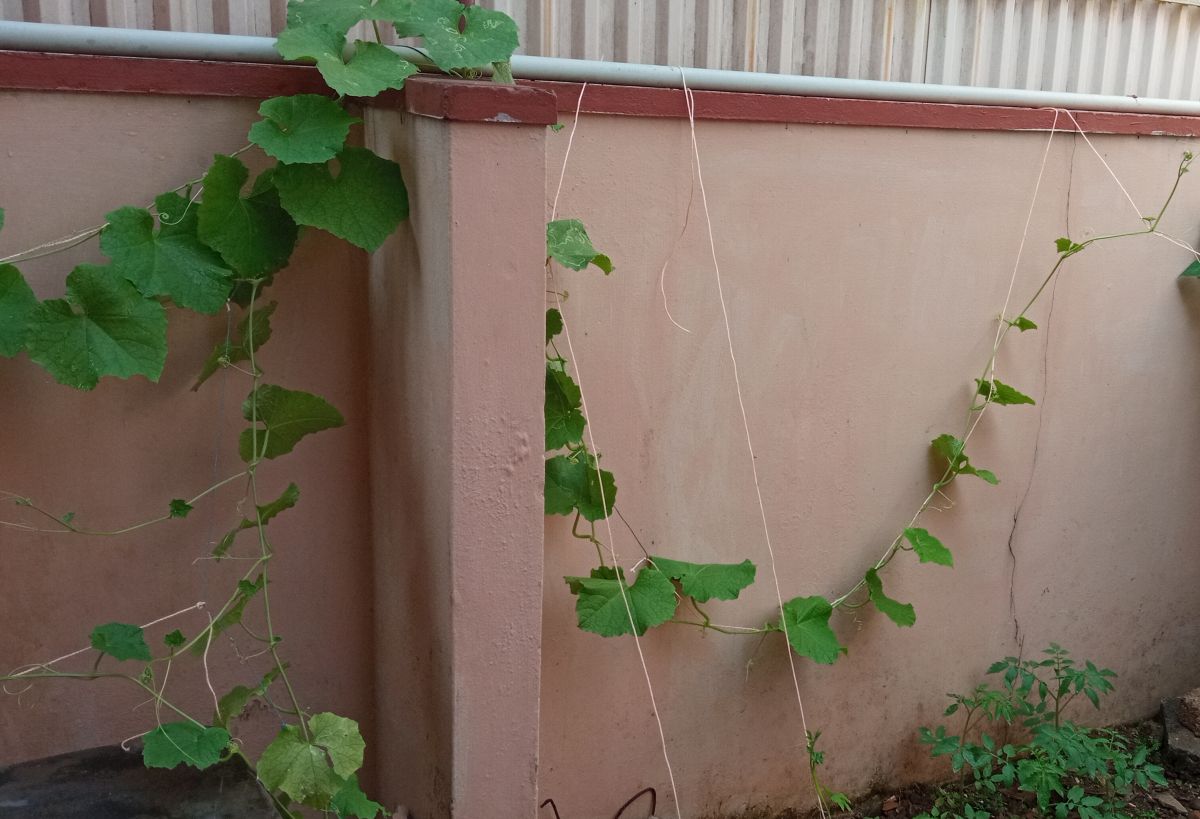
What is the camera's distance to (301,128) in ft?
6.82

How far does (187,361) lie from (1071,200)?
2.45m

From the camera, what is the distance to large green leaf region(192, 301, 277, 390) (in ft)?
7.48

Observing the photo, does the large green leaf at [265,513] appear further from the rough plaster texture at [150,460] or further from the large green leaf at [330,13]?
the large green leaf at [330,13]

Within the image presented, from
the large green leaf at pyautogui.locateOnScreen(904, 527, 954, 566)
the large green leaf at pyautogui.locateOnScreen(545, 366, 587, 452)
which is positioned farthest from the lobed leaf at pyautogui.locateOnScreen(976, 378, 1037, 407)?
the large green leaf at pyautogui.locateOnScreen(545, 366, 587, 452)

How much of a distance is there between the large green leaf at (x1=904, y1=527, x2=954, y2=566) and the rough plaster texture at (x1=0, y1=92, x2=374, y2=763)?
1.48m

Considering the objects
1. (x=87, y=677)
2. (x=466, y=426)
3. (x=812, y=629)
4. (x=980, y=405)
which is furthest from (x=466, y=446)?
(x=980, y=405)

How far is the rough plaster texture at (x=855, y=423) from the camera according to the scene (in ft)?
8.99

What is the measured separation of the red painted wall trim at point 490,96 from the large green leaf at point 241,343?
1.44 ft

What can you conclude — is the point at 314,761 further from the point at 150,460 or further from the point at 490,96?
the point at 490,96

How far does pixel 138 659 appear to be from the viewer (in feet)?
7.45

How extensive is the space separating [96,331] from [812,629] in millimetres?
1907

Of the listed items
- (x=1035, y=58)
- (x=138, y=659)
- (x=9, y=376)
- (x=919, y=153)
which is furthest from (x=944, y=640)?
(x=9, y=376)

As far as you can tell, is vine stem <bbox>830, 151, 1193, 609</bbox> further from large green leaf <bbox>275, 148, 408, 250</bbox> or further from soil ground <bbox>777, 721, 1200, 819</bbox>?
large green leaf <bbox>275, 148, 408, 250</bbox>

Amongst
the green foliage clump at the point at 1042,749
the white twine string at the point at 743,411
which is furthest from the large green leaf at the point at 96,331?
the green foliage clump at the point at 1042,749
